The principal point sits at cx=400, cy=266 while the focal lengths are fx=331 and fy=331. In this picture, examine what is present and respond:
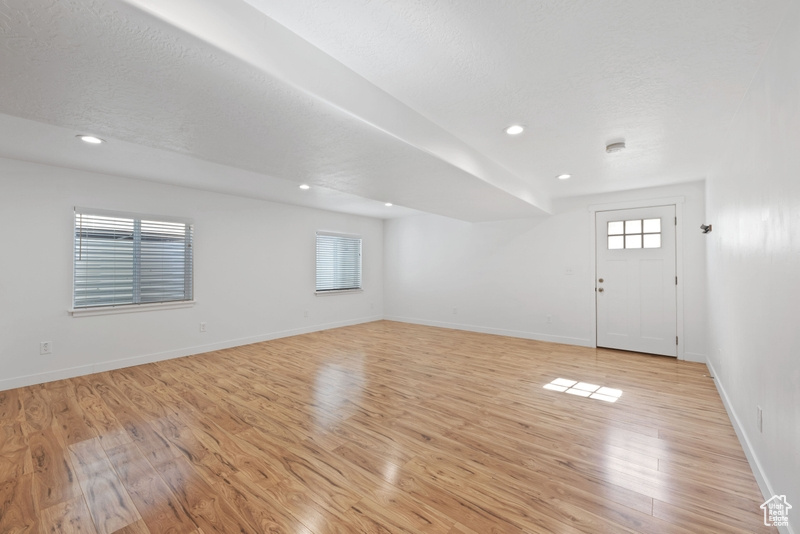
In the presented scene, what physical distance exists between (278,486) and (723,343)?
A: 3.84 m

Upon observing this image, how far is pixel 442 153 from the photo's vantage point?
2619 millimetres

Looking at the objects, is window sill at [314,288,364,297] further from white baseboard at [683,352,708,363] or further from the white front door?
white baseboard at [683,352,708,363]

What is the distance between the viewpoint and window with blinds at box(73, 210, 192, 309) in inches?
155

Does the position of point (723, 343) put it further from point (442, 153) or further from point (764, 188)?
point (442, 153)

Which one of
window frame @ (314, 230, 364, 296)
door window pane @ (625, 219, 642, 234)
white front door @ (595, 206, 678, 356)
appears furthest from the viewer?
window frame @ (314, 230, 364, 296)

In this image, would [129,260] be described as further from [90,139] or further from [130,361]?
[90,139]

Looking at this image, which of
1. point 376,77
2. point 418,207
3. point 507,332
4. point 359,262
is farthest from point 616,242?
point 359,262

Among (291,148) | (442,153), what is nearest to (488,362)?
(442,153)

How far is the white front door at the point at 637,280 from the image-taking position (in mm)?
4555

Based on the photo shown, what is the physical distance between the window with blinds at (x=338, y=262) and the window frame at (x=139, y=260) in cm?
225

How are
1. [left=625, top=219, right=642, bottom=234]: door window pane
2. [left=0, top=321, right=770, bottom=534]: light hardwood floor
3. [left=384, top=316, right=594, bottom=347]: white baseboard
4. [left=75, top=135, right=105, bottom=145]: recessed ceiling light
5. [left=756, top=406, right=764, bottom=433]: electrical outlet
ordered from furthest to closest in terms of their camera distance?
[left=384, top=316, right=594, bottom=347]: white baseboard < [left=625, top=219, right=642, bottom=234]: door window pane < [left=75, top=135, right=105, bottom=145]: recessed ceiling light < [left=756, top=406, right=764, bottom=433]: electrical outlet < [left=0, top=321, right=770, bottom=534]: light hardwood floor

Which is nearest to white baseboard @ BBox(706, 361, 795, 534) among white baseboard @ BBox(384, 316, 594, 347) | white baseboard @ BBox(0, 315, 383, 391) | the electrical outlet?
the electrical outlet

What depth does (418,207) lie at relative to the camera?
189 inches

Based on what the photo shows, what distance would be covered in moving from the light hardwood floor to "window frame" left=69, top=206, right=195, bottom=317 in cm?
77
